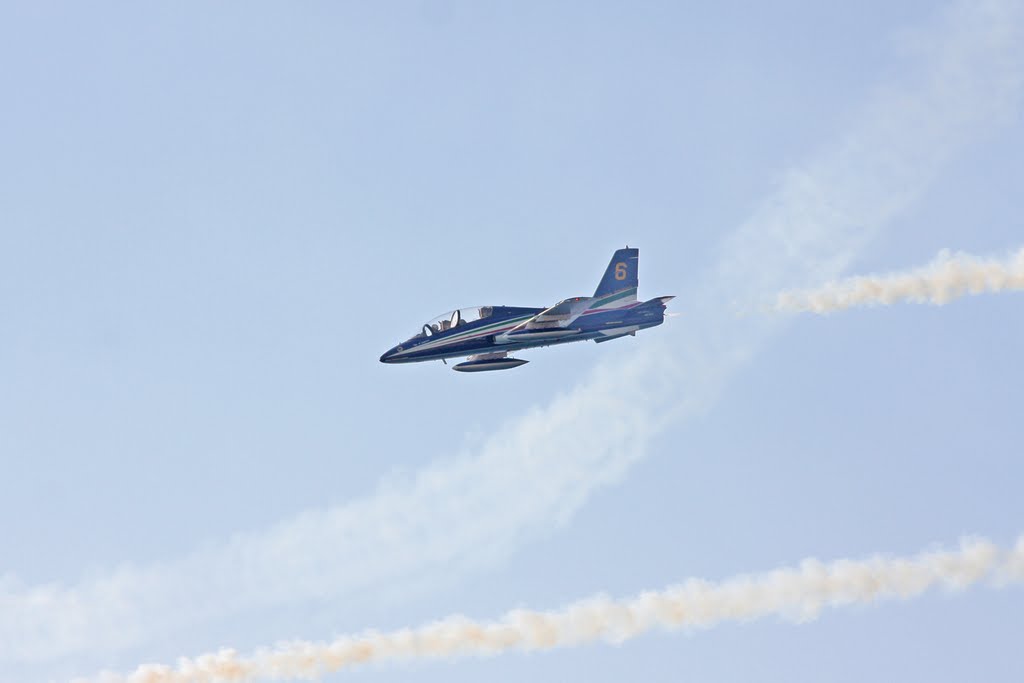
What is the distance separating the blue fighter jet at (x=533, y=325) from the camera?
7019cm

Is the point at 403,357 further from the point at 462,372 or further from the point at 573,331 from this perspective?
the point at 573,331

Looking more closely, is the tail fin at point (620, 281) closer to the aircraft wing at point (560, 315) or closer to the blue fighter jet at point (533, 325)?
the blue fighter jet at point (533, 325)

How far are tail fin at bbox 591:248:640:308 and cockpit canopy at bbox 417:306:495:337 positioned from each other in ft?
18.7

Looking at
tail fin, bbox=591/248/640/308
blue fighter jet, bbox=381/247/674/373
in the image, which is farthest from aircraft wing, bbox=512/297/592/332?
tail fin, bbox=591/248/640/308

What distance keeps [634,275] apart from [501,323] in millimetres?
7262

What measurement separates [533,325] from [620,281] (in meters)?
5.48

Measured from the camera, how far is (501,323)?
71.9 meters

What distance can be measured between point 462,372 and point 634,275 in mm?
10056

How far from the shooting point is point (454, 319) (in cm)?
7256

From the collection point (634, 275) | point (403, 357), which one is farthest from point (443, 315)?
point (634, 275)

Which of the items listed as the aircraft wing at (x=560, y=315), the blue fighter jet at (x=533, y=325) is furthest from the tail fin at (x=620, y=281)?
the aircraft wing at (x=560, y=315)

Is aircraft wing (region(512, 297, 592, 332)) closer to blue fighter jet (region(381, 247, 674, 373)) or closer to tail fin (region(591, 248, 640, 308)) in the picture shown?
blue fighter jet (region(381, 247, 674, 373))

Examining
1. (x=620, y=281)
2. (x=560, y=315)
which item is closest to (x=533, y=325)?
(x=560, y=315)

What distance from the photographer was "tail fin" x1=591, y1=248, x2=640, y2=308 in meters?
71.2
